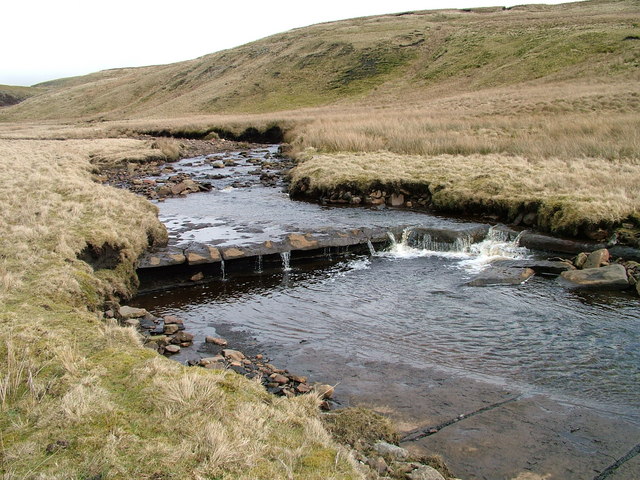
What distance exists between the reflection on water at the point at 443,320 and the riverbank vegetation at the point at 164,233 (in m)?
2.77

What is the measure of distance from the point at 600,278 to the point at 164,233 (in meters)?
12.0

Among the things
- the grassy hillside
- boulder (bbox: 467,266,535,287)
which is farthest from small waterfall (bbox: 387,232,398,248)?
the grassy hillside

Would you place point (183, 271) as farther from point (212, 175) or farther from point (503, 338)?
point (212, 175)

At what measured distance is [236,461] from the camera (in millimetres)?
4844

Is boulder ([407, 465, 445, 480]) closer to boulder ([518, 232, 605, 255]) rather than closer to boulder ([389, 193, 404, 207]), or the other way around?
boulder ([518, 232, 605, 255])

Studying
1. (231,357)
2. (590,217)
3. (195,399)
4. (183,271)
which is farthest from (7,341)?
(590,217)

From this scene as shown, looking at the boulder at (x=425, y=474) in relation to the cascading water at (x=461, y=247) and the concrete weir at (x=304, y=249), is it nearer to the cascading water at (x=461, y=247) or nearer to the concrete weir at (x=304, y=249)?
Answer: the concrete weir at (x=304, y=249)

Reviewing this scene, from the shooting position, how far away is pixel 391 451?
6059mm

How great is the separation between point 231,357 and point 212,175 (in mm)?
22607

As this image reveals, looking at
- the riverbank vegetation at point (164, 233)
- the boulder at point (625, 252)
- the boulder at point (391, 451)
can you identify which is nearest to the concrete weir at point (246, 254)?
the riverbank vegetation at point (164, 233)

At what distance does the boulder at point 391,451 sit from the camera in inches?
235

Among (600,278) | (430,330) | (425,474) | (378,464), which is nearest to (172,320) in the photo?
→ (430,330)

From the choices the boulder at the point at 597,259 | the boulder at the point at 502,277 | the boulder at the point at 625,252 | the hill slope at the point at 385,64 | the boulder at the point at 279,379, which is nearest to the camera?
the boulder at the point at 279,379

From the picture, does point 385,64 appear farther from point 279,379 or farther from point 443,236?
point 279,379
